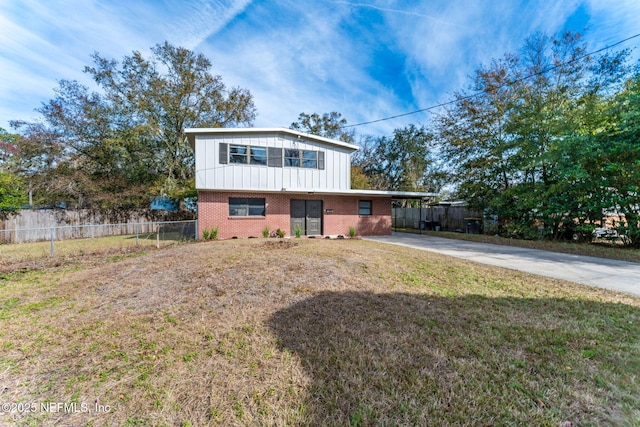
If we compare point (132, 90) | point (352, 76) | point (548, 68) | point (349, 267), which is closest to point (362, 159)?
point (352, 76)

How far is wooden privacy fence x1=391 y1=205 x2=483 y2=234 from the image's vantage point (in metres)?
16.0

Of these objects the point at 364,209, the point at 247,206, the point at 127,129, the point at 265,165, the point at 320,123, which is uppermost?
the point at 320,123

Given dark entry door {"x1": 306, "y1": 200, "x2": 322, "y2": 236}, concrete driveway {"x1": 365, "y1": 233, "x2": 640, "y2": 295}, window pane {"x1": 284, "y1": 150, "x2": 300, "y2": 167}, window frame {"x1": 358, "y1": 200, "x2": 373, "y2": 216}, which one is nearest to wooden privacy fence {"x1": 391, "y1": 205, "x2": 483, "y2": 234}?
window frame {"x1": 358, "y1": 200, "x2": 373, "y2": 216}

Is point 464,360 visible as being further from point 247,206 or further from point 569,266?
point 247,206

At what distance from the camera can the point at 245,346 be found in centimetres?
264

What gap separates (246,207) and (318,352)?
1036 centimetres

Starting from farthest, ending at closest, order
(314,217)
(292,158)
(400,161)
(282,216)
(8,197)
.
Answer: (400,161), (314,217), (292,158), (282,216), (8,197)

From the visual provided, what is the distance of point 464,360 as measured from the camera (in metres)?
2.37

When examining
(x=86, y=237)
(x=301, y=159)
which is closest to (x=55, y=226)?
(x=86, y=237)

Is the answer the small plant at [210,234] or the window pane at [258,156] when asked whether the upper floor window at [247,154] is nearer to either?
the window pane at [258,156]

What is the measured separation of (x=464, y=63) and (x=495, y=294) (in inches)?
580

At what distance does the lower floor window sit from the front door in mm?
1650

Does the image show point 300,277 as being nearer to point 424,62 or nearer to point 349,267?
point 349,267

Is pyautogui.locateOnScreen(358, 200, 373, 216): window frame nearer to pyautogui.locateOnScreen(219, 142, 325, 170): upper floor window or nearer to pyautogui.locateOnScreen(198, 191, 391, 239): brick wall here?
pyautogui.locateOnScreen(198, 191, 391, 239): brick wall
